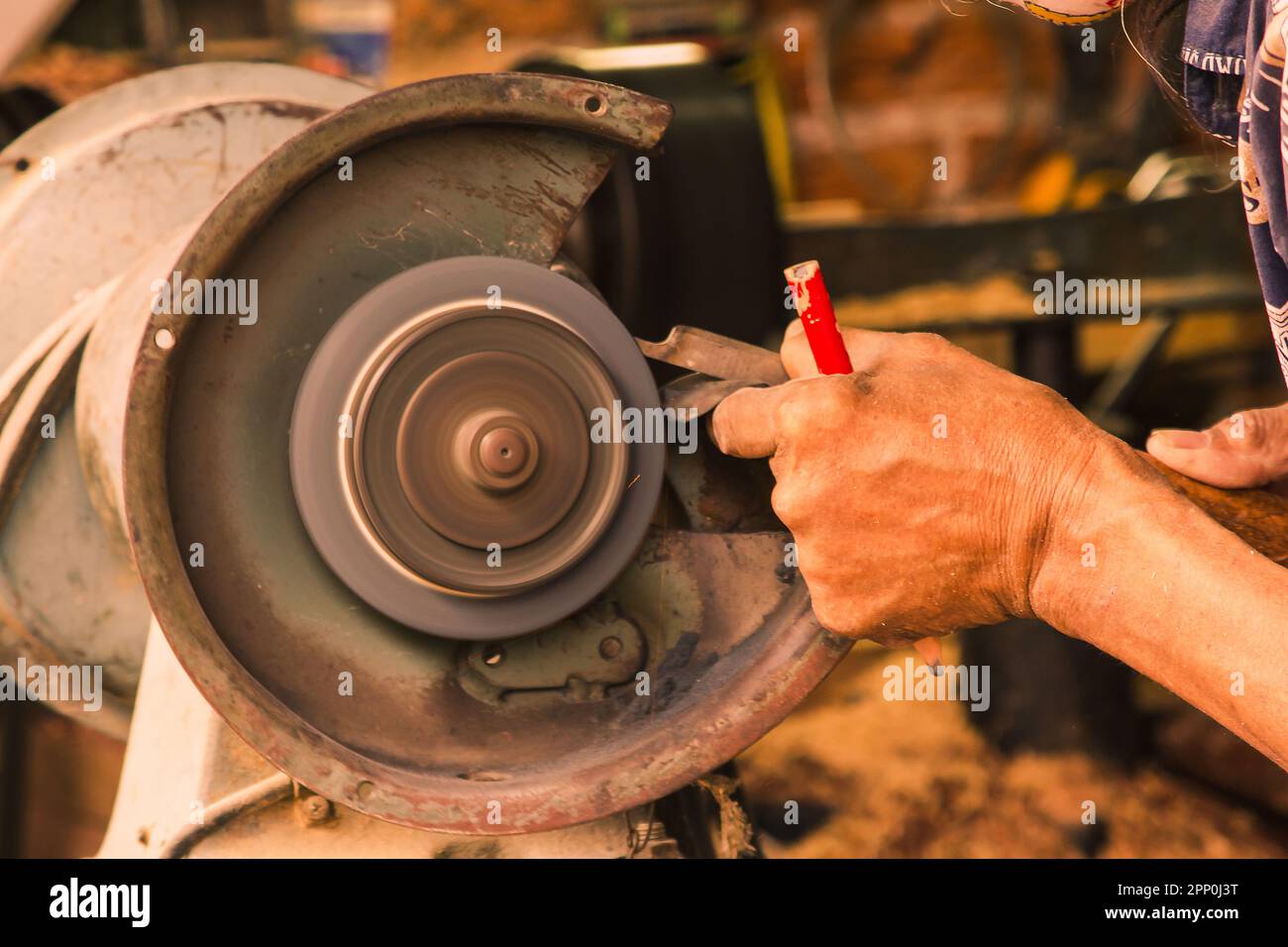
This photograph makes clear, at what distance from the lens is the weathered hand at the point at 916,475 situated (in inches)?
30.7

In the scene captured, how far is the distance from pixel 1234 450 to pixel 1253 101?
0.84ft

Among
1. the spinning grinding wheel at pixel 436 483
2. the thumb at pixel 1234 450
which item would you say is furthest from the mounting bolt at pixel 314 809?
the thumb at pixel 1234 450

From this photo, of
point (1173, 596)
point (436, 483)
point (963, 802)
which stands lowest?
point (963, 802)

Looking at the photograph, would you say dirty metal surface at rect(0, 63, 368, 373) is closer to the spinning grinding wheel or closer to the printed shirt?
the spinning grinding wheel

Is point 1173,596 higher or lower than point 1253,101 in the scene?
lower

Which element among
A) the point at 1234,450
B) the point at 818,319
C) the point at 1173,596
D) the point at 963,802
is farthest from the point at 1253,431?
the point at 963,802

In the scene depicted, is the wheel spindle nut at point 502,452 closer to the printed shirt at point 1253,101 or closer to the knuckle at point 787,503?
the knuckle at point 787,503

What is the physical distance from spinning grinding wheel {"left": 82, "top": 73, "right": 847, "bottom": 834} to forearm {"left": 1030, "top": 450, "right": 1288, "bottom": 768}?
0.16 metres

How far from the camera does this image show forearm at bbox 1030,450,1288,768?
719 millimetres

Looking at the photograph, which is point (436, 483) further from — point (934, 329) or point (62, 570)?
point (934, 329)

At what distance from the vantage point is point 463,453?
2.53ft

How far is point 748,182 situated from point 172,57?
1419mm

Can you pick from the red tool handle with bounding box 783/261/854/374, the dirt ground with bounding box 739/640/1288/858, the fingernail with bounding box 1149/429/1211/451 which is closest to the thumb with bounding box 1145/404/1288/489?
the fingernail with bounding box 1149/429/1211/451

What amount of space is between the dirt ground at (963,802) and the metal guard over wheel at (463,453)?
1.05 metres
